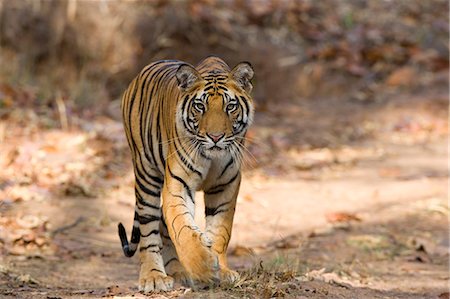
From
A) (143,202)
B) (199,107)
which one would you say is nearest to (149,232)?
(143,202)

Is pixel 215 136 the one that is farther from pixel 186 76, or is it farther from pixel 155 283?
pixel 155 283

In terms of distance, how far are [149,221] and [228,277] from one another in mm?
985

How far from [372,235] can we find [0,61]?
242 inches

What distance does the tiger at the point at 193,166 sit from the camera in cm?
478

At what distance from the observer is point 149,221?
5570 millimetres

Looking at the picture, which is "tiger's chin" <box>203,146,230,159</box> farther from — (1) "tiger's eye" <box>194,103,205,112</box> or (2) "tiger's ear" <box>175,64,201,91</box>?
(2) "tiger's ear" <box>175,64,201,91</box>

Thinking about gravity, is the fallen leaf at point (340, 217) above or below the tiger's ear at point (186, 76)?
above

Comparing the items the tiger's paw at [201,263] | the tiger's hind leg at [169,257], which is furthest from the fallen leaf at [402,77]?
the tiger's paw at [201,263]

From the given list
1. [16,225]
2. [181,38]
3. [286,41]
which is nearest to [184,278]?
[16,225]

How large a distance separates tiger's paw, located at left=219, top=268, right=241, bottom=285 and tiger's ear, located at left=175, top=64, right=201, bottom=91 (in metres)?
1.07

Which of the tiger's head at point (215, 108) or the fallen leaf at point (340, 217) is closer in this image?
the tiger's head at point (215, 108)

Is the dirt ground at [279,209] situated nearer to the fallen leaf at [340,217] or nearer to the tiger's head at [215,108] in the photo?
the fallen leaf at [340,217]

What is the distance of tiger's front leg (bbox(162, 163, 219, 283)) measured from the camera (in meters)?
4.64

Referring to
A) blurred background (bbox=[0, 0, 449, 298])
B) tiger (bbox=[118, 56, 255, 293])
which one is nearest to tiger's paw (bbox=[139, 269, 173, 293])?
tiger (bbox=[118, 56, 255, 293])
